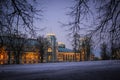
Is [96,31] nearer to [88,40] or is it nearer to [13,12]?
[88,40]

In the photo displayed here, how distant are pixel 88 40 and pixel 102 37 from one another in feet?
2.38

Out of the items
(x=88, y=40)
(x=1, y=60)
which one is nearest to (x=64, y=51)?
(x=1, y=60)

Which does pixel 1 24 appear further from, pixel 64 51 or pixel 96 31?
pixel 64 51

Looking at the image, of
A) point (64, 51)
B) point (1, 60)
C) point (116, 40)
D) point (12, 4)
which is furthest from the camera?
point (64, 51)

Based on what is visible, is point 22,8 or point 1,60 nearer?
point 22,8

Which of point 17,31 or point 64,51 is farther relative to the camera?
point 64,51

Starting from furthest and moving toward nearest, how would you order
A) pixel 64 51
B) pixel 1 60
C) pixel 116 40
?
pixel 64 51, pixel 1 60, pixel 116 40

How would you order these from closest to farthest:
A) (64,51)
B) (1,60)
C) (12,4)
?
(12,4)
(1,60)
(64,51)

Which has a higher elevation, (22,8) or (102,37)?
(22,8)

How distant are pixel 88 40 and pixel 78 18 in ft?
4.91

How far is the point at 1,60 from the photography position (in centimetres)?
8694

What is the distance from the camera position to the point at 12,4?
11.0 meters

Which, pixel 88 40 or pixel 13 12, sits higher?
pixel 13 12

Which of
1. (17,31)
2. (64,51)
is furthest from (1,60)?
(17,31)
